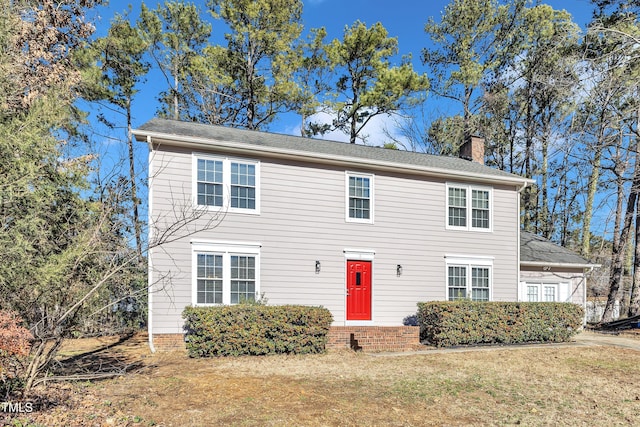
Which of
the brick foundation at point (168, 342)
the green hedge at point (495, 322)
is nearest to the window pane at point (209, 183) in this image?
the brick foundation at point (168, 342)

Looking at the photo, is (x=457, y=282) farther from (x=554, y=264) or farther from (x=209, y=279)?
(x=209, y=279)

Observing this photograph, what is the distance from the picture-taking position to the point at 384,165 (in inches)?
504

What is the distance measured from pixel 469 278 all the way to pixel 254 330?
300 inches

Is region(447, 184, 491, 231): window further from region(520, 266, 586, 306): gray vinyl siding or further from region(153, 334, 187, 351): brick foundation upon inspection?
region(153, 334, 187, 351): brick foundation

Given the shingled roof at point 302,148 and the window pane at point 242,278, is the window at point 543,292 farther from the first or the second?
the window pane at point 242,278

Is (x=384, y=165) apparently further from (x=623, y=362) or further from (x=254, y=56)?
(x=254, y=56)

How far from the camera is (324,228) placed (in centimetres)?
1226

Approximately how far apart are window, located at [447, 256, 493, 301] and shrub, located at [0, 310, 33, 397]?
37.4ft

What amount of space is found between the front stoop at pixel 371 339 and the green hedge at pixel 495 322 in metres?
0.85

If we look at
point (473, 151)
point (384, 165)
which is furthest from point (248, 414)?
point (473, 151)

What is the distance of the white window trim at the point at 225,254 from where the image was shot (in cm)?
1070

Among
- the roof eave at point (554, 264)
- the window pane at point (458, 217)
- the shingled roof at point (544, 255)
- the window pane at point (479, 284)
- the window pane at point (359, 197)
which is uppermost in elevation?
the window pane at point (359, 197)

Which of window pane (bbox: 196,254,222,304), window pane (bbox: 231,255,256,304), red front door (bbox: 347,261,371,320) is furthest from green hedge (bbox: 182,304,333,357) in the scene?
red front door (bbox: 347,261,371,320)

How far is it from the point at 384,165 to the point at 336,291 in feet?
13.1
